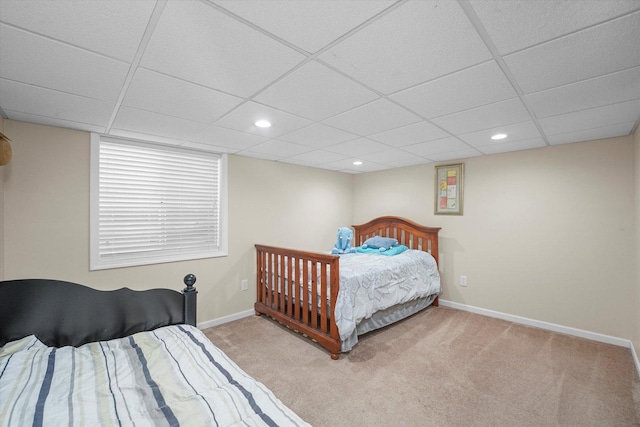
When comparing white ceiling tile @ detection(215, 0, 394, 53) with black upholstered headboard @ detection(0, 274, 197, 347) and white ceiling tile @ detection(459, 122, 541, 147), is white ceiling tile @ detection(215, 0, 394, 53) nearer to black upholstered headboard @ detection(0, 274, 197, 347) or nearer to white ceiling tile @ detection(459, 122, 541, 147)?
black upholstered headboard @ detection(0, 274, 197, 347)

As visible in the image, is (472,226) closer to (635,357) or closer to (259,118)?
(635,357)

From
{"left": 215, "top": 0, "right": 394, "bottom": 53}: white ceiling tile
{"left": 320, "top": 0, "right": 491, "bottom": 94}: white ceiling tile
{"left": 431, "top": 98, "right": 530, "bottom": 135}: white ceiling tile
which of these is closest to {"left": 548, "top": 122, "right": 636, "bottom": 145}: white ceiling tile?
{"left": 431, "top": 98, "right": 530, "bottom": 135}: white ceiling tile

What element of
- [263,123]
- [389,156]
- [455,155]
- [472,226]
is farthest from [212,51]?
[472,226]

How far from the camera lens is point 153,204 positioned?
9.72 feet

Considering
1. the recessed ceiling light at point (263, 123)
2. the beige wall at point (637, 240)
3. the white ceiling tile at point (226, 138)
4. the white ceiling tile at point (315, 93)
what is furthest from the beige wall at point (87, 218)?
the beige wall at point (637, 240)

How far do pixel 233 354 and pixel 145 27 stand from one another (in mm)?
2557

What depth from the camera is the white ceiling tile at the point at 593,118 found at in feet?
6.42

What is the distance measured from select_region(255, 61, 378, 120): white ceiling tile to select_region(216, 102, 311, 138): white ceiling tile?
0.12 meters

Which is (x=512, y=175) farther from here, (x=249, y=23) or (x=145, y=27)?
(x=145, y=27)

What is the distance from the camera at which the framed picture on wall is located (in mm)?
3773

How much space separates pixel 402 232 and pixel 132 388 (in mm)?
3768

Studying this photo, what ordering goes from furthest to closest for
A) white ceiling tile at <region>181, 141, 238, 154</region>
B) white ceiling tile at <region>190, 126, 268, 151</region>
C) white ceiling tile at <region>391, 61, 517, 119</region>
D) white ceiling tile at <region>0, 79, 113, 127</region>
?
white ceiling tile at <region>181, 141, 238, 154</region>
white ceiling tile at <region>190, 126, 268, 151</region>
white ceiling tile at <region>0, 79, 113, 127</region>
white ceiling tile at <region>391, 61, 517, 119</region>

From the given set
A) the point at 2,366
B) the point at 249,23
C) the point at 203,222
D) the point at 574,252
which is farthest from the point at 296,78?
the point at 574,252

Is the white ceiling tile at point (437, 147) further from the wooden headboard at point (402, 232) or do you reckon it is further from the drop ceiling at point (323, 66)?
the wooden headboard at point (402, 232)
